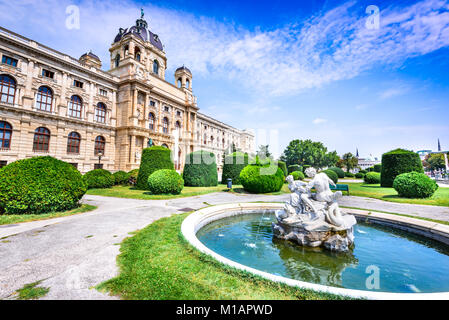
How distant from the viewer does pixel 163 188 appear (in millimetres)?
12773

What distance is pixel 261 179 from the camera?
1493cm

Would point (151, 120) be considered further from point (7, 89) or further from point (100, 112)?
point (7, 89)

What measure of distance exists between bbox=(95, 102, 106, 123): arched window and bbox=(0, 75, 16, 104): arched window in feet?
26.1

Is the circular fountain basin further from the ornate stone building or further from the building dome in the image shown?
the building dome

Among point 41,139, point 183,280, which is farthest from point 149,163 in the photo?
point 41,139

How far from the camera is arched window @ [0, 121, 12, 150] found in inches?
720

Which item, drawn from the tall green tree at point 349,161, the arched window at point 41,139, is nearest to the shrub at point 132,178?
the arched window at point 41,139

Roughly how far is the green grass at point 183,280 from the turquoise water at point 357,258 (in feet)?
3.15

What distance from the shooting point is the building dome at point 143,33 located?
33938 millimetres

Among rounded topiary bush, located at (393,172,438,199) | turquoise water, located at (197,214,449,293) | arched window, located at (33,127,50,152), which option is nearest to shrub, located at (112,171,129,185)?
arched window, located at (33,127,50,152)

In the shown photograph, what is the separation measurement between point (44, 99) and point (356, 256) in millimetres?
30235
